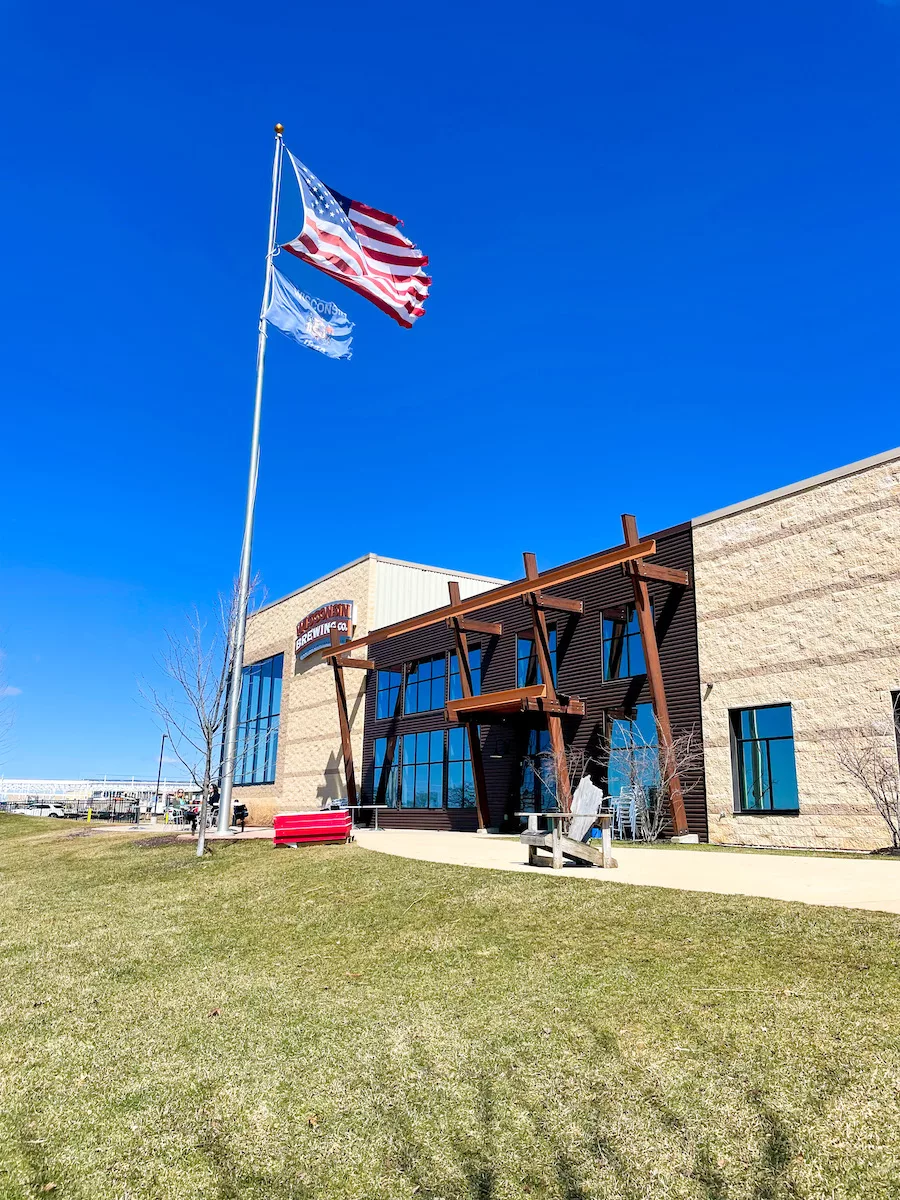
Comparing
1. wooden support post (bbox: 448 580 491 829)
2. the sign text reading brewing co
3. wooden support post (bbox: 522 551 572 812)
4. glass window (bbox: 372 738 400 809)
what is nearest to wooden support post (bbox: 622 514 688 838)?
wooden support post (bbox: 522 551 572 812)

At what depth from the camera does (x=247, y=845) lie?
63.1ft

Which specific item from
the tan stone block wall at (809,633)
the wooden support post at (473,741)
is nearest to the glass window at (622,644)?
the tan stone block wall at (809,633)

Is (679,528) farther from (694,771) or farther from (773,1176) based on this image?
(773,1176)

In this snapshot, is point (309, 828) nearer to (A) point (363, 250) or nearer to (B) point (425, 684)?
(B) point (425, 684)

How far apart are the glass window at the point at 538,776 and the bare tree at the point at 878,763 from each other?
8841mm

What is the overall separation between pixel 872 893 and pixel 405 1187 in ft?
22.5

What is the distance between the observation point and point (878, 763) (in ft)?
56.3

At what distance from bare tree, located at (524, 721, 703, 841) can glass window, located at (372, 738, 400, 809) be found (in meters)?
10.7

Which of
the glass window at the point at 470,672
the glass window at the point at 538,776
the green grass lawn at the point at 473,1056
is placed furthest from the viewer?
the glass window at the point at 470,672

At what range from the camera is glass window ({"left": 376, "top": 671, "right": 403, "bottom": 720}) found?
34250 millimetres

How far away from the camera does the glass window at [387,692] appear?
3425cm

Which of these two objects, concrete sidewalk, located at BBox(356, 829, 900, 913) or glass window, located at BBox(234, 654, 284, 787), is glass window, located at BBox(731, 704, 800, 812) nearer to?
concrete sidewalk, located at BBox(356, 829, 900, 913)

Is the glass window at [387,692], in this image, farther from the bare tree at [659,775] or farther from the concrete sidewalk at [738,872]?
the concrete sidewalk at [738,872]

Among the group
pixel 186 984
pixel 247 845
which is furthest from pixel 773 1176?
pixel 247 845
